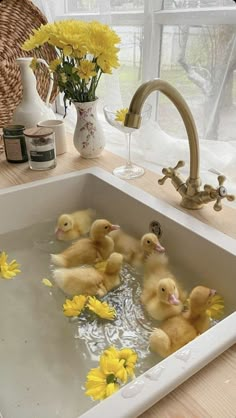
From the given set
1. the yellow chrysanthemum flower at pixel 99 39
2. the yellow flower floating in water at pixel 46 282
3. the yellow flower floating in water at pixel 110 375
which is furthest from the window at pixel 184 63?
the yellow flower floating in water at pixel 110 375

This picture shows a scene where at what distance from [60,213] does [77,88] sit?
1.17ft

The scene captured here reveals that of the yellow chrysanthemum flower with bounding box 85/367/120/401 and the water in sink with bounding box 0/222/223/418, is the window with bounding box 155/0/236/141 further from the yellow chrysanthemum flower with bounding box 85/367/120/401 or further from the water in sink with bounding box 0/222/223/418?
the yellow chrysanthemum flower with bounding box 85/367/120/401

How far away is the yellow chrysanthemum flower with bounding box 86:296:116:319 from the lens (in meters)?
0.73

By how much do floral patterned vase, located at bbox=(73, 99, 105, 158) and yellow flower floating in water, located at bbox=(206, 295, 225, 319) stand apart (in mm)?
621

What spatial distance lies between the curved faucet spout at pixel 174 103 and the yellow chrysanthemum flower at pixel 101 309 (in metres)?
0.33

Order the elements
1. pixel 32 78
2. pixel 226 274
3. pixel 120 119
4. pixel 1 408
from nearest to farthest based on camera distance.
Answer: pixel 1 408 → pixel 226 274 → pixel 120 119 → pixel 32 78

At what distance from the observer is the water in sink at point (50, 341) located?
0.59 meters

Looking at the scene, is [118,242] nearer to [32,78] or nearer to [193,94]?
[193,94]

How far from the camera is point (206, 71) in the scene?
1.01m

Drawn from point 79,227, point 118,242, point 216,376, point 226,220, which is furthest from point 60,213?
point 216,376

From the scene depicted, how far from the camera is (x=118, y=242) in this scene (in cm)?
91

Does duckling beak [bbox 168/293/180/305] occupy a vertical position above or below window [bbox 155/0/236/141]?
below

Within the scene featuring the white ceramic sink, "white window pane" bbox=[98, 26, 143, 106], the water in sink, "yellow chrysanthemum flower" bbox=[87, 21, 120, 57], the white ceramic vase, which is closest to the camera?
the white ceramic sink

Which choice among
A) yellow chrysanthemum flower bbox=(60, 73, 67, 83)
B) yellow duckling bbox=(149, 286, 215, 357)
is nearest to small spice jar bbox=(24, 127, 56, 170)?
yellow chrysanthemum flower bbox=(60, 73, 67, 83)
